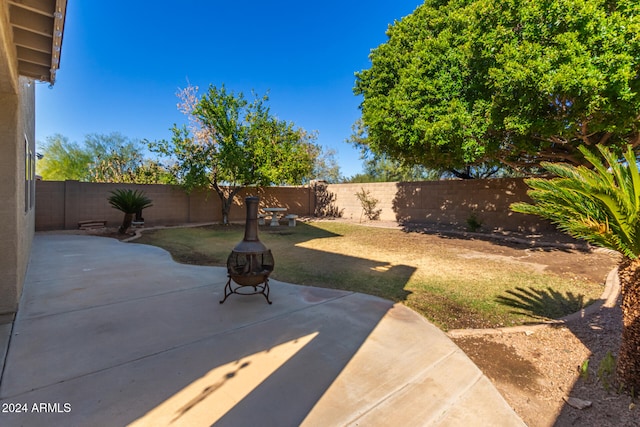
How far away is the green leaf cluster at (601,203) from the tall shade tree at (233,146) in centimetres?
1120

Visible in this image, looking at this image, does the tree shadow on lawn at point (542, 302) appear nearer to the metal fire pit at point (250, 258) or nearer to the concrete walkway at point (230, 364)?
the concrete walkway at point (230, 364)

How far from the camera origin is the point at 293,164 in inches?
531

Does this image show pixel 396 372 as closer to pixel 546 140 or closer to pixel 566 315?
pixel 566 315

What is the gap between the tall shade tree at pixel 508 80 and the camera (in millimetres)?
5609

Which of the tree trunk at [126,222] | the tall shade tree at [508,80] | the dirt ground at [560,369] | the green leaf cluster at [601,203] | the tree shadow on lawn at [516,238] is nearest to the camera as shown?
the dirt ground at [560,369]

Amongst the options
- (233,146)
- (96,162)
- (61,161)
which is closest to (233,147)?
(233,146)

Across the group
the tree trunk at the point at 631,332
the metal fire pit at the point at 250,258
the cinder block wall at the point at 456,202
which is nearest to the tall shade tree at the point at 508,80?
the cinder block wall at the point at 456,202

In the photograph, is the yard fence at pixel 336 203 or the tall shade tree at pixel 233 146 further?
the tall shade tree at pixel 233 146

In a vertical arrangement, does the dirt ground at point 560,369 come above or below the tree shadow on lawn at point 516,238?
A: below

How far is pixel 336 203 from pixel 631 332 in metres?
17.2

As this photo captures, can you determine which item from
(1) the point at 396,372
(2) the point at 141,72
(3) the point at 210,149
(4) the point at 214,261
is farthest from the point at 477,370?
(2) the point at 141,72

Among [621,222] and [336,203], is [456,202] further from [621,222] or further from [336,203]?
[621,222]

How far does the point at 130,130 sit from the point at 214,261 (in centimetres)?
2534

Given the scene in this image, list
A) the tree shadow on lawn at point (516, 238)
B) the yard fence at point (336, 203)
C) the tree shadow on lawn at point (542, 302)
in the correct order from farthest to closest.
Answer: the yard fence at point (336, 203), the tree shadow on lawn at point (516, 238), the tree shadow on lawn at point (542, 302)
